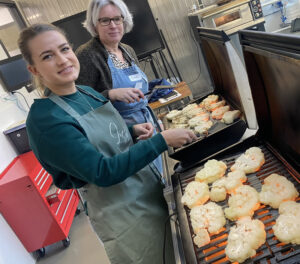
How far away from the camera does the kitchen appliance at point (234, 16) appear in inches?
158

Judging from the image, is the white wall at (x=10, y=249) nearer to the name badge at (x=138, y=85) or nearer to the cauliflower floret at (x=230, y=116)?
the name badge at (x=138, y=85)

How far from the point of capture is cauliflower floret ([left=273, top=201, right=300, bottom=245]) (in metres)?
0.76

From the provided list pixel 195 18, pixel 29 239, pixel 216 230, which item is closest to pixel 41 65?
pixel 216 230

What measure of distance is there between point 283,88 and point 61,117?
85 cm

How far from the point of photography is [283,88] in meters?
0.99

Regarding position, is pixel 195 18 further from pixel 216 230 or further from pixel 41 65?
pixel 216 230

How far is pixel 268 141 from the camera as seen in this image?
122 centimetres

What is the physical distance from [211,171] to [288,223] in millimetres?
420

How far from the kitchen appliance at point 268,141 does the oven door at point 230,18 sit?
334 centimetres

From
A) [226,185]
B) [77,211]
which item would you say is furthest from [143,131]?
[77,211]

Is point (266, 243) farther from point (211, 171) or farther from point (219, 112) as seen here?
point (219, 112)

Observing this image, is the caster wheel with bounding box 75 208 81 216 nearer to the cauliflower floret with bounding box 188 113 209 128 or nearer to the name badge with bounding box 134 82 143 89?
the name badge with bounding box 134 82 143 89

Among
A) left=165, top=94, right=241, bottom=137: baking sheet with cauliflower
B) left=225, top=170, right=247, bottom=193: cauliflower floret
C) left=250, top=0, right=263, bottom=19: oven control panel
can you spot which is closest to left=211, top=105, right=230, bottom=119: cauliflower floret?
left=165, top=94, right=241, bottom=137: baking sheet with cauliflower

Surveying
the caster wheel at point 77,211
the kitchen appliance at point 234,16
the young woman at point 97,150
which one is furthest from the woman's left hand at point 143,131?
the kitchen appliance at point 234,16
